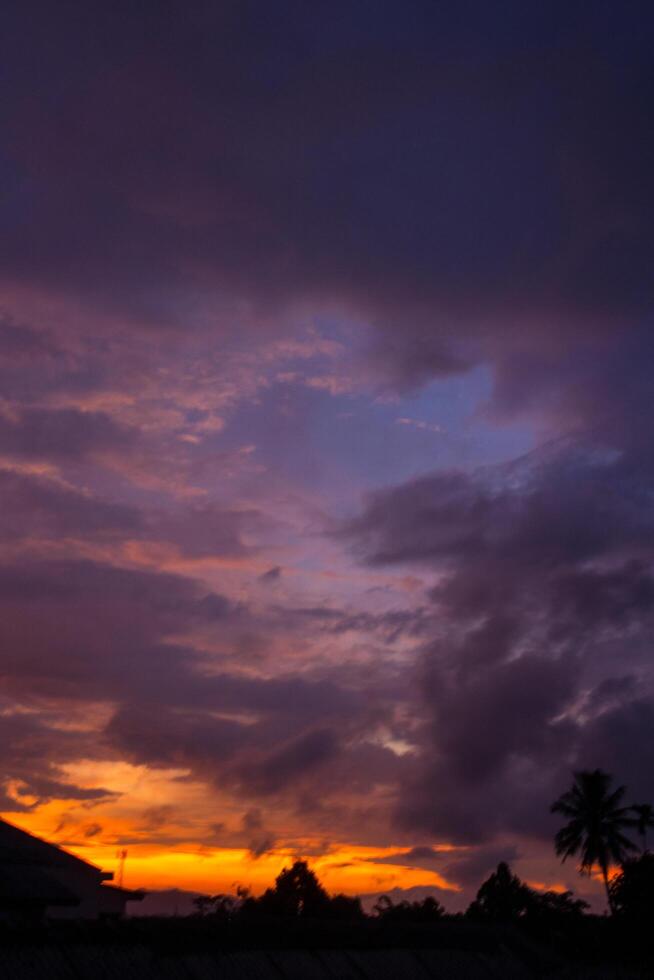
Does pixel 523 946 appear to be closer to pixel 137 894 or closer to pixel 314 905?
pixel 137 894

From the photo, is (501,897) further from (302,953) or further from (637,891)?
(302,953)

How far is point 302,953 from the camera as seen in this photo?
29859mm

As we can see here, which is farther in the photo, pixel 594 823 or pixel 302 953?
pixel 594 823

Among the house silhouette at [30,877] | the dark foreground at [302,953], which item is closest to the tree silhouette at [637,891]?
the dark foreground at [302,953]

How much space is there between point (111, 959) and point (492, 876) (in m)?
51.4

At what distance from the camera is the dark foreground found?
72.6 ft

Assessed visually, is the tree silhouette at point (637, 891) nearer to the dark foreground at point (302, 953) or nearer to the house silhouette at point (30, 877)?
the dark foreground at point (302, 953)

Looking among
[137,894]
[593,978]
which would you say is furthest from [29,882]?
[137,894]

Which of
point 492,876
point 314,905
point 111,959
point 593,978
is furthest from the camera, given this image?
point 314,905

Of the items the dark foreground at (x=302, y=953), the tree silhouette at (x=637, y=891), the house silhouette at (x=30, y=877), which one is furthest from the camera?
the tree silhouette at (x=637, y=891)

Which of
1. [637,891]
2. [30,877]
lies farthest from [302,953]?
[637,891]

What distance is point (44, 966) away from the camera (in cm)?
2125

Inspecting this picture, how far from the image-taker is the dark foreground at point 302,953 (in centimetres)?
2214

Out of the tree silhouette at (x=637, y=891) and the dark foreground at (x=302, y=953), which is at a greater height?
the tree silhouette at (x=637, y=891)
